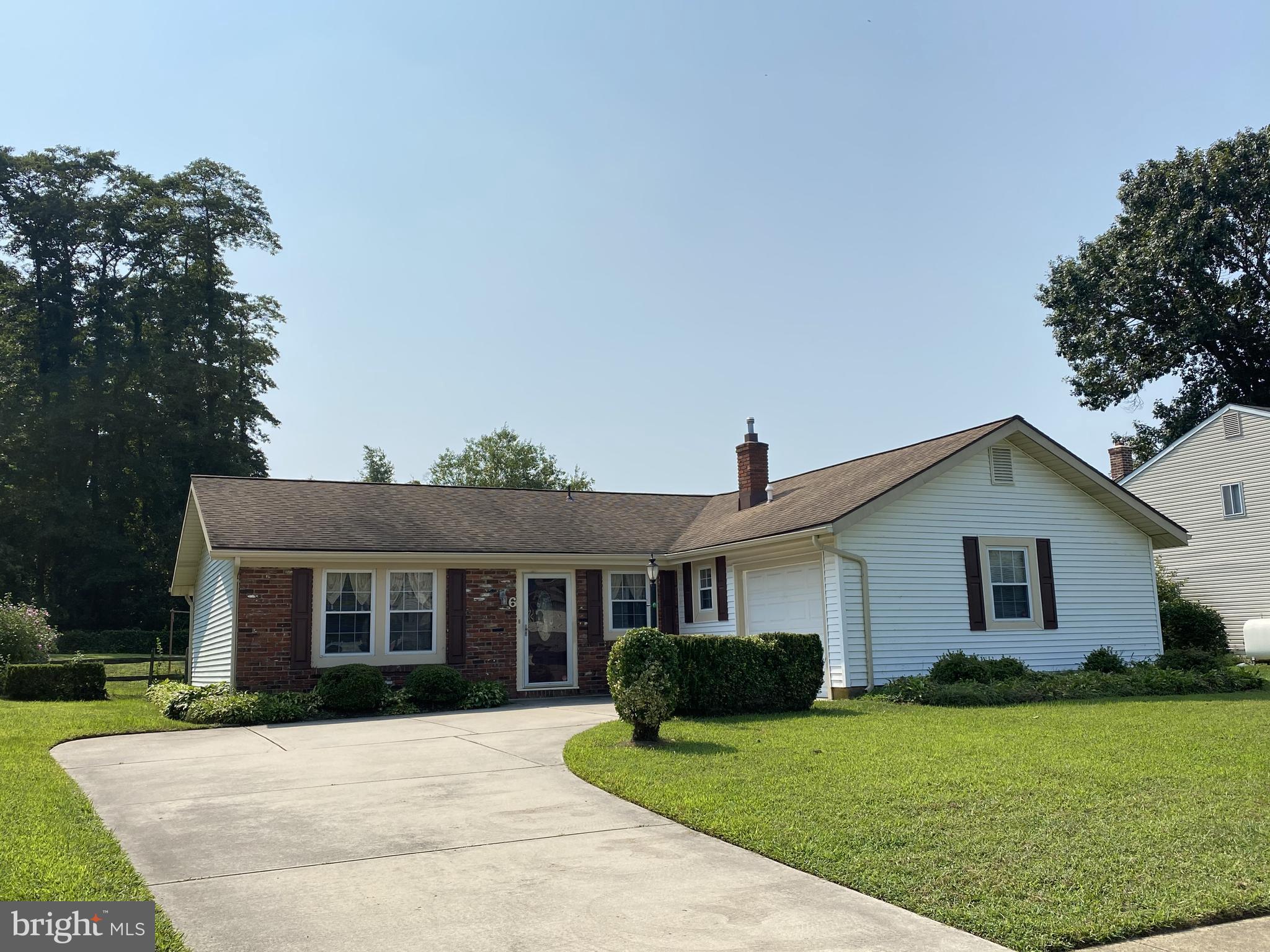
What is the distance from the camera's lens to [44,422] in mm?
39062

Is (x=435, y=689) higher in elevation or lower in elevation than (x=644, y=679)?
lower

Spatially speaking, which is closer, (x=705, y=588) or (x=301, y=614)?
(x=301, y=614)

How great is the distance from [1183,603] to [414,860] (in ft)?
68.2

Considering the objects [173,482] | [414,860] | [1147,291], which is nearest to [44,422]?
[173,482]

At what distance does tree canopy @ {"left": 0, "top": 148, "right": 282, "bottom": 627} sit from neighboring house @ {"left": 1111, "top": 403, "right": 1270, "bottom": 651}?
113 feet

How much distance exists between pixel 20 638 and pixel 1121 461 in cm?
3068

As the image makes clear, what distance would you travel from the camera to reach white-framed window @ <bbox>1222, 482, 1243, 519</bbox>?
86.0 ft

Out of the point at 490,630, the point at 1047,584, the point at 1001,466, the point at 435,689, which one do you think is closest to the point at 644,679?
the point at 435,689

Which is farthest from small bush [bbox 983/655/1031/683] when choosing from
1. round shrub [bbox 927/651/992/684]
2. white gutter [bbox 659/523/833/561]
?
white gutter [bbox 659/523/833/561]

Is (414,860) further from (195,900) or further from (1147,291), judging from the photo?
(1147,291)

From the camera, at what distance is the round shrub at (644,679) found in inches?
413

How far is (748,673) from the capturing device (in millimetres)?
13820

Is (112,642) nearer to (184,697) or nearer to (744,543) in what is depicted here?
(184,697)

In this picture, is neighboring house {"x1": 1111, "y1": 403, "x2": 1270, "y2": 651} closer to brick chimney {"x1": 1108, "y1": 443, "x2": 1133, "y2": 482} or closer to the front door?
brick chimney {"x1": 1108, "y1": 443, "x2": 1133, "y2": 482}
